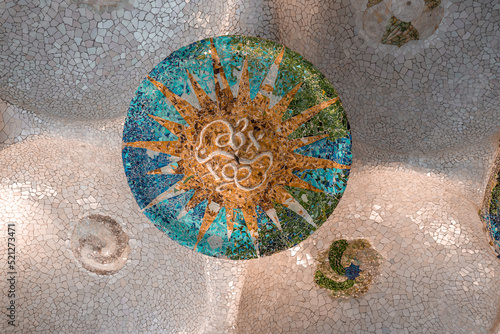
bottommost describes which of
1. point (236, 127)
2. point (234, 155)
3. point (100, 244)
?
point (100, 244)

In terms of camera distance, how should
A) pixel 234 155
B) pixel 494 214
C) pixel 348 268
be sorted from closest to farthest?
1. pixel 234 155
2. pixel 494 214
3. pixel 348 268

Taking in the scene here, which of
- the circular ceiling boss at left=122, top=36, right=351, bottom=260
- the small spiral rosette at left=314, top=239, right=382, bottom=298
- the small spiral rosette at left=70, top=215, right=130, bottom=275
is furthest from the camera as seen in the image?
the small spiral rosette at left=70, top=215, right=130, bottom=275

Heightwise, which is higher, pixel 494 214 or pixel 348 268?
pixel 494 214

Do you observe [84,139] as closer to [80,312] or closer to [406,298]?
[80,312]

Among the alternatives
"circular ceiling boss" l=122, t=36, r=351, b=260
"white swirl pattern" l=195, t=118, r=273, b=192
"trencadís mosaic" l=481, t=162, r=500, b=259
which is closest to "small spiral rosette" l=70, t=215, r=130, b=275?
"circular ceiling boss" l=122, t=36, r=351, b=260

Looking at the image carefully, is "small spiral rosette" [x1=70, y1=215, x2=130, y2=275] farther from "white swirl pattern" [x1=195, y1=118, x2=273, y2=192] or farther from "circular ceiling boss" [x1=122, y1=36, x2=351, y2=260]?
"white swirl pattern" [x1=195, y1=118, x2=273, y2=192]

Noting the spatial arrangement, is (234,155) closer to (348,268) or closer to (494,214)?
(348,268)

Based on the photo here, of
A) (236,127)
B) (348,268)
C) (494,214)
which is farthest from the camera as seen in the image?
(348,268)

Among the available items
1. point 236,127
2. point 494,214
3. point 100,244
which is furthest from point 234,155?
point 494,214
